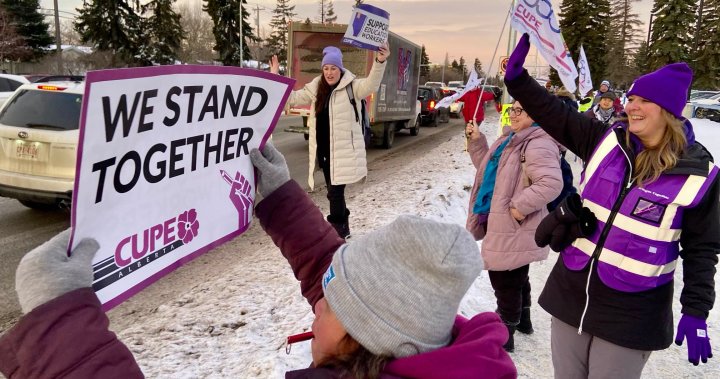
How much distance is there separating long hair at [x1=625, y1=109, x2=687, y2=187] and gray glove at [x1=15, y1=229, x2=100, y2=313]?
2114 mm

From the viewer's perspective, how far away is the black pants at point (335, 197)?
211 inches

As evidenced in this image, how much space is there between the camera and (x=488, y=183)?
344 cm

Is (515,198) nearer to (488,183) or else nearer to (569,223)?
(488,183)

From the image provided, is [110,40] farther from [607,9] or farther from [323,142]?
[607,9]

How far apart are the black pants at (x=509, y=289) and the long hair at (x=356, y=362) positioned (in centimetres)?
239

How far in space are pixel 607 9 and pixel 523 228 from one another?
168ft

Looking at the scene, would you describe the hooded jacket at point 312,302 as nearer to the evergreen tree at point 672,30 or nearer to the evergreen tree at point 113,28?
the evergreen tree at point 113,28

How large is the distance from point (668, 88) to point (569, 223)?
716 millimetres

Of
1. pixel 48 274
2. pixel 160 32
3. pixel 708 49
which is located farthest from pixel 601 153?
pixel 708 49

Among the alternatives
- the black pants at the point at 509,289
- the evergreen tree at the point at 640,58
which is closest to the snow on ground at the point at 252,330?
the black pants at the point at 509,289

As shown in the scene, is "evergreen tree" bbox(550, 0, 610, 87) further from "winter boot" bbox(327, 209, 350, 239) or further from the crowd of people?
the crowd of people

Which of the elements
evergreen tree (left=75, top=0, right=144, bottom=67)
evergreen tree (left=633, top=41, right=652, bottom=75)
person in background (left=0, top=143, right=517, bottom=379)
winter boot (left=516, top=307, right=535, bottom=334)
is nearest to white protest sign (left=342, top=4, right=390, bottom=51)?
winter boot (left=516, top=307, right=535, bottom=334)

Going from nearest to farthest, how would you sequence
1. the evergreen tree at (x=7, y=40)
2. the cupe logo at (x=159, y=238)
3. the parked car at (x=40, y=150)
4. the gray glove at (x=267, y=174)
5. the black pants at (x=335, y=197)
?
the cupe logo at (x=159, y=238) < the gray glove at (x=267, y=174) < the black pants at (x=335, y=197) < the parked car at (x=40, y=150) < the evergreen tree at (x=7, y=40)

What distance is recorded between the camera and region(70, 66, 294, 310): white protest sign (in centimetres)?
125
